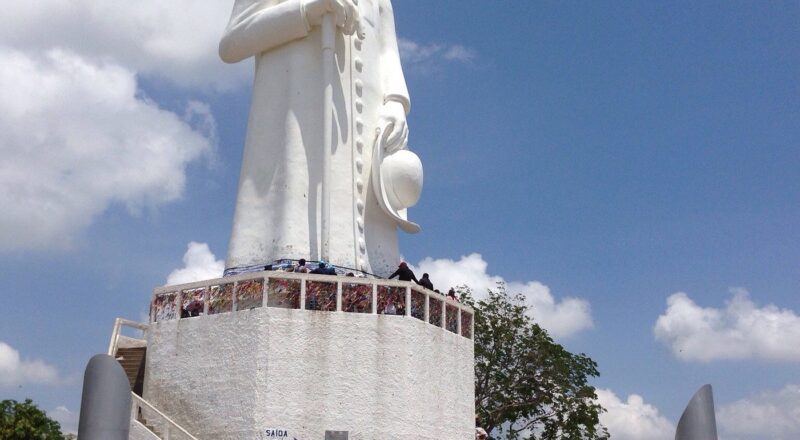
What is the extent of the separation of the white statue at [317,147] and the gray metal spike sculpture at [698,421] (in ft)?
32.3

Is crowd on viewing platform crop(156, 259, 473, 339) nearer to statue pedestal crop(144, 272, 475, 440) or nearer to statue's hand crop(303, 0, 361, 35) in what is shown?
statue pedestal crop(144, 272, 475, 440)

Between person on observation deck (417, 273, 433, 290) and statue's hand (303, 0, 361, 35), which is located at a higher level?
statue's hand (303, 0, 361, 35)

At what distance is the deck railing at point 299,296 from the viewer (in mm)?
14336

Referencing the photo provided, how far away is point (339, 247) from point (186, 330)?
308 cm

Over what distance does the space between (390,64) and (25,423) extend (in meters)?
11.4

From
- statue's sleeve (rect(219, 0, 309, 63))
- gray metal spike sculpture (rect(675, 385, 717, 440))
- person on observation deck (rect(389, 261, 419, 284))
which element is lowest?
gray metal spike sculpture (rect(675, 385, 717, 440))

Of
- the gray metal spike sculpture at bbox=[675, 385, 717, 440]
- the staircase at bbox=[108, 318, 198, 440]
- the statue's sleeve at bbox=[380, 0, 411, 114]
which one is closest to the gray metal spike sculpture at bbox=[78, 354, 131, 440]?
the gray metal spike sculpture at bbox=[675, 385, 717, 440]

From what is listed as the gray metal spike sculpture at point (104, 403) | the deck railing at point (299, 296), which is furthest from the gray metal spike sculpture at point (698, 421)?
the deck railing at point (299, 296)

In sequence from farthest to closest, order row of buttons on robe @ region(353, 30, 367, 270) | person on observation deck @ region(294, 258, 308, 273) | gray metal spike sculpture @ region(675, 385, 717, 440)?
1. row of buttons on robe @ region(353, 30, 367, 270)
2. person on observation deck @ region(294, 258, 308, 273)
3. gray metal spike sculpture @ region(675, 385, 717, 440)

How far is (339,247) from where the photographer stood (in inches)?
652

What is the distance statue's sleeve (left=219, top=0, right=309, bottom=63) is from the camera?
17000 millimetres

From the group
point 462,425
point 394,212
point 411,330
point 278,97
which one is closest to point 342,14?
point 278,97

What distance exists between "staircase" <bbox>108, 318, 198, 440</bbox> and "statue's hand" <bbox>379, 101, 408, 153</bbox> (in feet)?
18.4

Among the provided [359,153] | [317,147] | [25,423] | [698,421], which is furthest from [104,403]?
[25,423]
